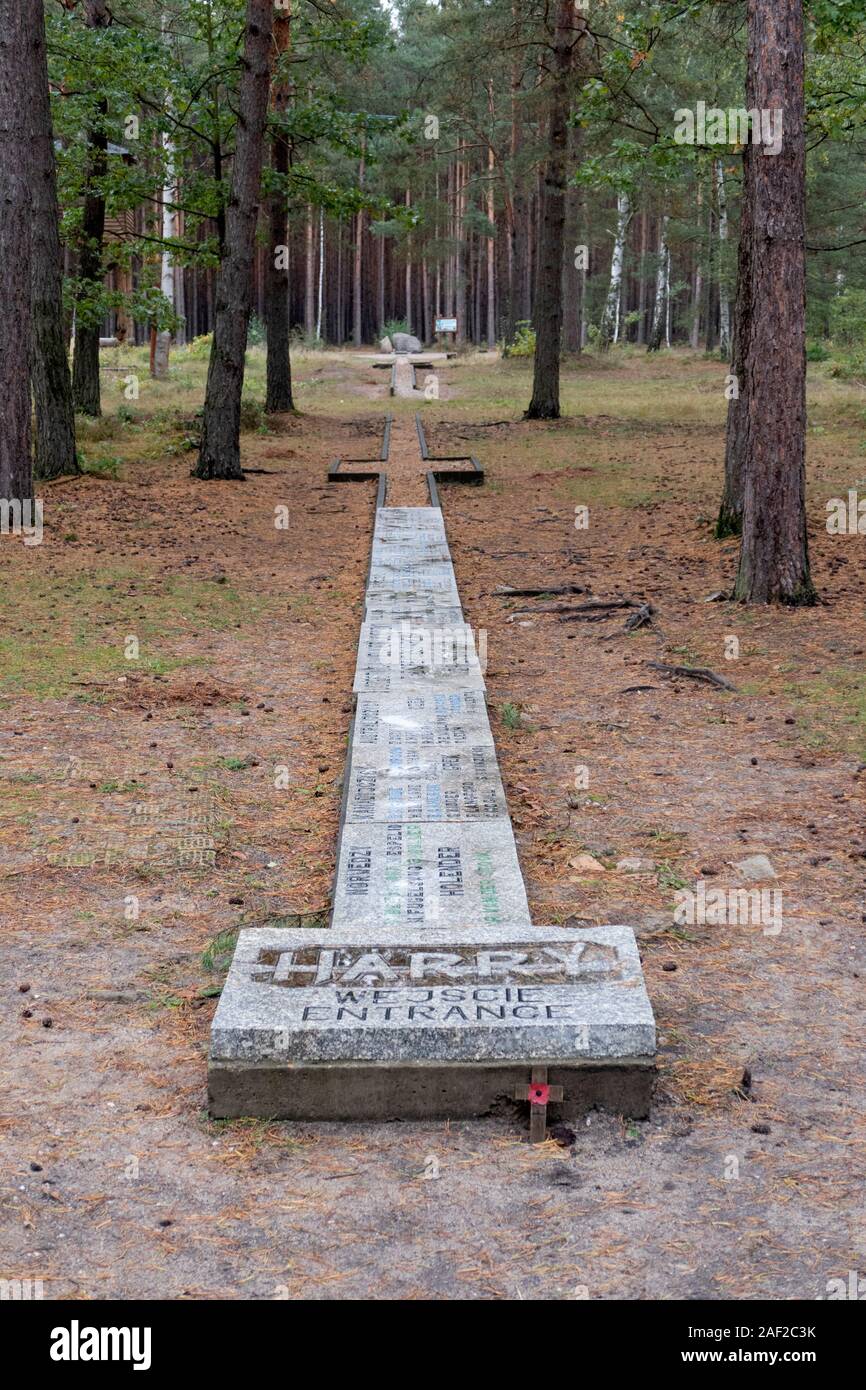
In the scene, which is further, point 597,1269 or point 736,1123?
point 736,1123

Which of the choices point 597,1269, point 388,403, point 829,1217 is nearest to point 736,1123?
point 829,1217

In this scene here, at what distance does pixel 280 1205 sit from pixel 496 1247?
58cm

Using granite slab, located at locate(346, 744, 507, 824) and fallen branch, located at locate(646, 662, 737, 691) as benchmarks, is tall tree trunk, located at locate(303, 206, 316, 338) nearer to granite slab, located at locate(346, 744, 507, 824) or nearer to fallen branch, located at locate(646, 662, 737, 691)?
fallen branch, located at locate(646, 662, 737, 691)

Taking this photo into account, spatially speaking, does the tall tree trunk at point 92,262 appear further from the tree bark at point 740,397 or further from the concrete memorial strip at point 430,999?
the concrete memorial strip at point 430,999

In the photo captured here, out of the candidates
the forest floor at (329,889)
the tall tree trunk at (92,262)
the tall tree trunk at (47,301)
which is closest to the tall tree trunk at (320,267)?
the tall tree trunk at (92,262)

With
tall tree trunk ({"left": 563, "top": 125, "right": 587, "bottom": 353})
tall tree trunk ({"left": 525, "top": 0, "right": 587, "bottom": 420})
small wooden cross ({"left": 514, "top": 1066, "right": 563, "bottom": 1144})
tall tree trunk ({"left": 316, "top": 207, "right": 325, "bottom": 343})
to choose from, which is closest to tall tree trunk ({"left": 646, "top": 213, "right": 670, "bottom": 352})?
tall tree trunk ({"left": 563, "top": 125, "right": 587, "bottom": 353})

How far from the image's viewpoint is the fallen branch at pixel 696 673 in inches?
334

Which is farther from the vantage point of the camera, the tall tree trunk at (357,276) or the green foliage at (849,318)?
the tall tree trunk at (357,276)

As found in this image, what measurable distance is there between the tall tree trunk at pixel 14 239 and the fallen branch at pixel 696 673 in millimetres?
7700

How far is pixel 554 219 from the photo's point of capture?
24422 mm

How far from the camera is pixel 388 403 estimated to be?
3183cm

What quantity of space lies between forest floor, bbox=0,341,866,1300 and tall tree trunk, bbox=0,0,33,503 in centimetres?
138

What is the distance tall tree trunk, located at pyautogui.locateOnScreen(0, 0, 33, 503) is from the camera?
13.0 m

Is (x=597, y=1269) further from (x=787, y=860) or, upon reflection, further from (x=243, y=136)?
(x=243, y=136)
